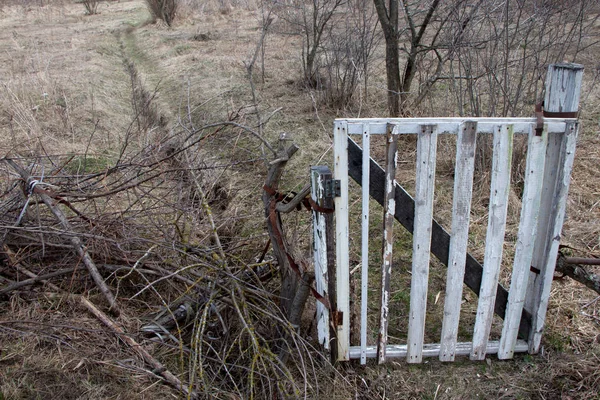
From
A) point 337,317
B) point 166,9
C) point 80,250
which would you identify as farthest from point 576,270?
point 166,9

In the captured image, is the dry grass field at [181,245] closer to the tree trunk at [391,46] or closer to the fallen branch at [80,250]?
the fallen branch at [80,250]

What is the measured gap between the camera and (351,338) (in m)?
2.87

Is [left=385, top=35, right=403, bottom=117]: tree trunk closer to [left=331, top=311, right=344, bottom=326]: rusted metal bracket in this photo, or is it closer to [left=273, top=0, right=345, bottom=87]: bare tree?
[left=273, top=0, right=345, bottom=87]: bare tree

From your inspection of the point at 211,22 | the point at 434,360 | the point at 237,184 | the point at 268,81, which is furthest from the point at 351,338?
the point at 211,22

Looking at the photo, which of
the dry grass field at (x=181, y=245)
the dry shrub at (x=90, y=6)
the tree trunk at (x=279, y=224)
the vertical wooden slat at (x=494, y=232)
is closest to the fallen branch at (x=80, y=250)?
the dry grass field at (x=181, y=245)

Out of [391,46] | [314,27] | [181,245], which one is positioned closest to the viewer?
[181,245]

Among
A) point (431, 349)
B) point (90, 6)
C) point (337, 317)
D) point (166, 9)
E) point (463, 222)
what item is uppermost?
Result: point (90, 6)

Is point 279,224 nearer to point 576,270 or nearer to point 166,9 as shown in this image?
point 576,270

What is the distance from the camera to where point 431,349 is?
265cm

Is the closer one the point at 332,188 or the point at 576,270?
the point at 332,188

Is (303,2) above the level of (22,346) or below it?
above

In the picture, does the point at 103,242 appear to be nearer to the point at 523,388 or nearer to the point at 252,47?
the point at 523,388

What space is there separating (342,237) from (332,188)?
0.87ft

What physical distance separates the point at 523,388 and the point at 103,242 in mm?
2607
